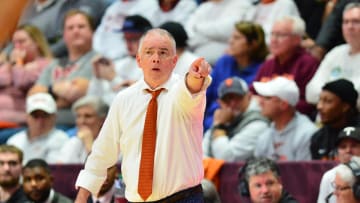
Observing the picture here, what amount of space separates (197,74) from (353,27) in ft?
11.1

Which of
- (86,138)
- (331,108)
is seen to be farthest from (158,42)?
(86,138)

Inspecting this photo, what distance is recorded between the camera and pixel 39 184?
5.89 m

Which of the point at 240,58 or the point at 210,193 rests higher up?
the point at 240,58

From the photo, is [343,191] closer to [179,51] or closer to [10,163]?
[179,51]

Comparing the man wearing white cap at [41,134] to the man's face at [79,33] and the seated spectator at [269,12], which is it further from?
the seated spectator at [269,12]

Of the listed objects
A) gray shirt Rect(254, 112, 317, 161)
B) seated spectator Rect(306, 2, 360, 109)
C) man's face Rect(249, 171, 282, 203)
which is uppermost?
seated spectator Rect(306, 2, 360, 109)

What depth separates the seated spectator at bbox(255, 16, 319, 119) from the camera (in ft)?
21.3

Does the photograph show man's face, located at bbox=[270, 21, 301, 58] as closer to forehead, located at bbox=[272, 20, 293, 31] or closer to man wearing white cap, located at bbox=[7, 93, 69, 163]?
forehead, located at bbox=[272, 20, 293, 31]

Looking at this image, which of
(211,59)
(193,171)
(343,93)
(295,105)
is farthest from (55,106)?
(193,171)

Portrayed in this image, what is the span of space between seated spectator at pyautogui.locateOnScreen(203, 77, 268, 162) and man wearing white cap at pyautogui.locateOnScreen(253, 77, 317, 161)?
3.2 inches

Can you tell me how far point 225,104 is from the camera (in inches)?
249

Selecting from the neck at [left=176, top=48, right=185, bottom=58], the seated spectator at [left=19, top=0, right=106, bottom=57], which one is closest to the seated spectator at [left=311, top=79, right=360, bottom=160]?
the neck at [left=176, top=48, right=185, bottom=58]

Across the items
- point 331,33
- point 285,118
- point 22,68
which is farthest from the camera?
point 22,68

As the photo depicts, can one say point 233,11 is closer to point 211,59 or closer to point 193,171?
point 211,59
